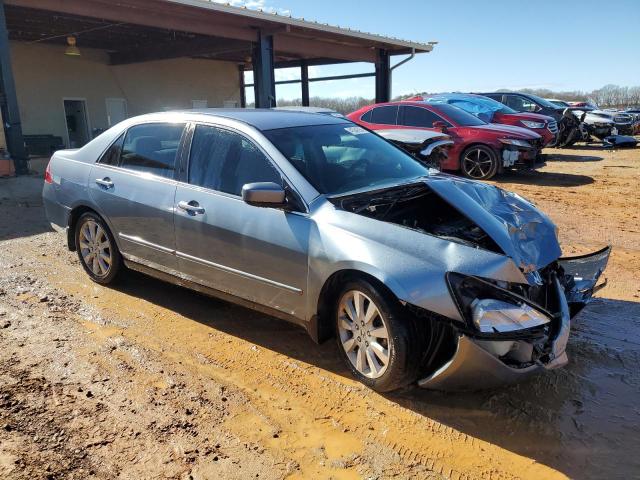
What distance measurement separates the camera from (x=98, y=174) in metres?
4.88

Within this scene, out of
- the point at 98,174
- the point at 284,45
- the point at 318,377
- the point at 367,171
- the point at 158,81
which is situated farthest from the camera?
the point at 158,81

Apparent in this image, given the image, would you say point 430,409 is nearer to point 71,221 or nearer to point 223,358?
point 223,358

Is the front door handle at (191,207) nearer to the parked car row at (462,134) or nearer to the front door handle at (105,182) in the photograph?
the front door handle at (105,182)

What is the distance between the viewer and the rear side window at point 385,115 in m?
11.7

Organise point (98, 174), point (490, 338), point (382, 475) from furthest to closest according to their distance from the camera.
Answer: point (98, 174) < point (490, 338) < point (382, 475)

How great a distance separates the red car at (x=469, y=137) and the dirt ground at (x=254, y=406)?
249 inches

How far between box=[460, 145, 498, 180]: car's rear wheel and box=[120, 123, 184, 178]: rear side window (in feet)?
25.4

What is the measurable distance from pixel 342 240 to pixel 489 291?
0.89 metres

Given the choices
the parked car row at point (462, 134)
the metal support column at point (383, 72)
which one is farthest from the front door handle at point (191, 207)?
the metal support column at point (383, 72)

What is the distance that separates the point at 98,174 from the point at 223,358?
7.47 ft

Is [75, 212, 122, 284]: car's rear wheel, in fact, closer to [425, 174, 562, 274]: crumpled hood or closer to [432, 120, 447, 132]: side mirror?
[425, 174, 562, 274]: crumpled hood

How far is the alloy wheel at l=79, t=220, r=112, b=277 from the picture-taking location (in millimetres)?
4945

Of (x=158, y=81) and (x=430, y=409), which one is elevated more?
(x=158, y=81)

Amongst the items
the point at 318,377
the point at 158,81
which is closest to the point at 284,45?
the point at 158,81
